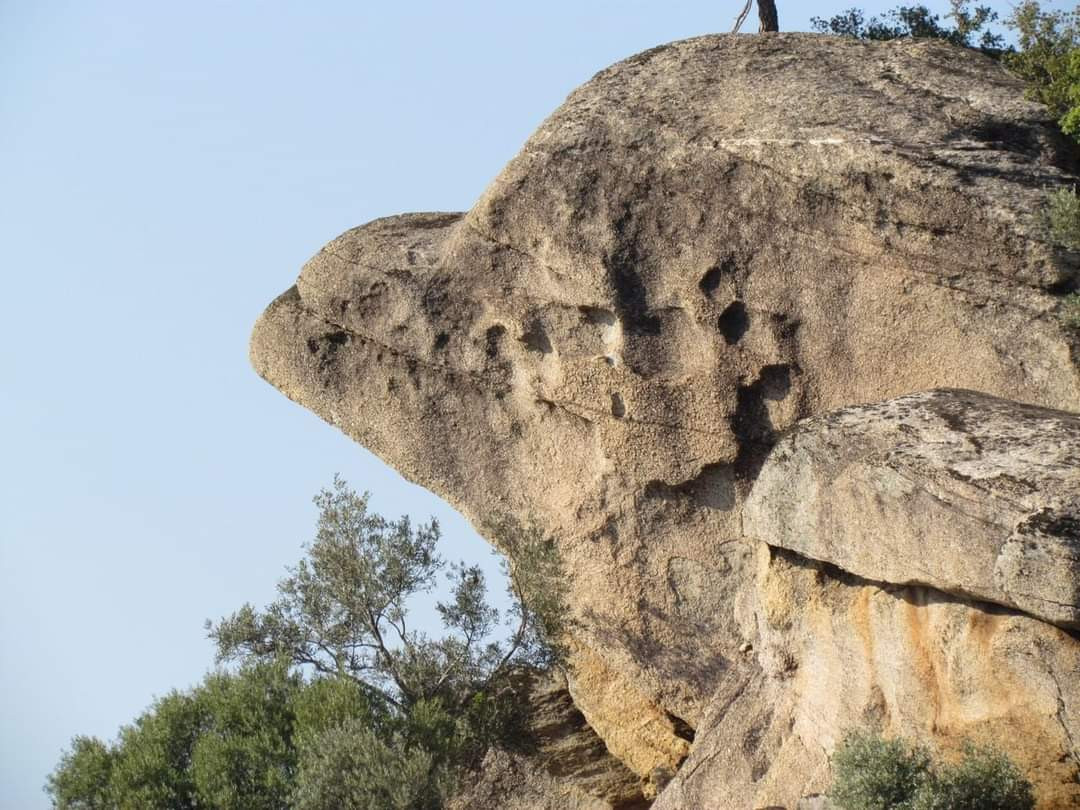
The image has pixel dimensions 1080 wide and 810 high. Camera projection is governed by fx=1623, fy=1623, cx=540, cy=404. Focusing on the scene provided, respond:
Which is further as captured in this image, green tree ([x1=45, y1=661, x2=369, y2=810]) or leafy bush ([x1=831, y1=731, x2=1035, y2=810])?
green tree ([x1=45, y1=661, x2=369, y2=810])

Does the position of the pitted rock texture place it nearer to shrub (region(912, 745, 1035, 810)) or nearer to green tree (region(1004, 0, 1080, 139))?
shrub (region(912, 745, 1035, 810))

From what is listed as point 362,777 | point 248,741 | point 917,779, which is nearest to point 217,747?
point 248,741

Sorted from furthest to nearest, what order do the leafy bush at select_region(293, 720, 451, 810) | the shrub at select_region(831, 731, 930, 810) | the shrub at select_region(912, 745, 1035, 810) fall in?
1. the leafy bush at select_region(293, 720, 451, 810)
2. the shrub at select_region(831, 731, 930, 810)
3. the shrub at select_region(912, 745, 1035, 810)

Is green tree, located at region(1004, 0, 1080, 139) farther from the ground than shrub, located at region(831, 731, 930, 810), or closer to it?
farther from the ground

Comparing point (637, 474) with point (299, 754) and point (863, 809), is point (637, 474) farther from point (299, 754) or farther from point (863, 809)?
point (863, 809)

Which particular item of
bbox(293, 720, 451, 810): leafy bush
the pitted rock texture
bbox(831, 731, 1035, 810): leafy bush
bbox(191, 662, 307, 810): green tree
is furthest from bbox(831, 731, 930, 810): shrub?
bbox(191, 662, 307, 810): green tree

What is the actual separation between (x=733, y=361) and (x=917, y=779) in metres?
7.90

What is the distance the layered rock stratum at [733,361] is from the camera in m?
19.1

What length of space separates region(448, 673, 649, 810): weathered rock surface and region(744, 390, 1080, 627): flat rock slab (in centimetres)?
720

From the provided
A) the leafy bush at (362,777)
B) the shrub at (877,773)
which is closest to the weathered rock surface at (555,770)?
the leafy bush at (362,777)

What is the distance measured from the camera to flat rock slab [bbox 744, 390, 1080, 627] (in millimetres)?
16016

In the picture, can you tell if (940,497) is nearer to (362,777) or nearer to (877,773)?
(877,773)

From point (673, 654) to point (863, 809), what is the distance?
24.3ft

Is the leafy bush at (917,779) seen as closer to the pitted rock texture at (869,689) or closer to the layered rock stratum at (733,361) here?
the pitted rock texture at (869,689)
